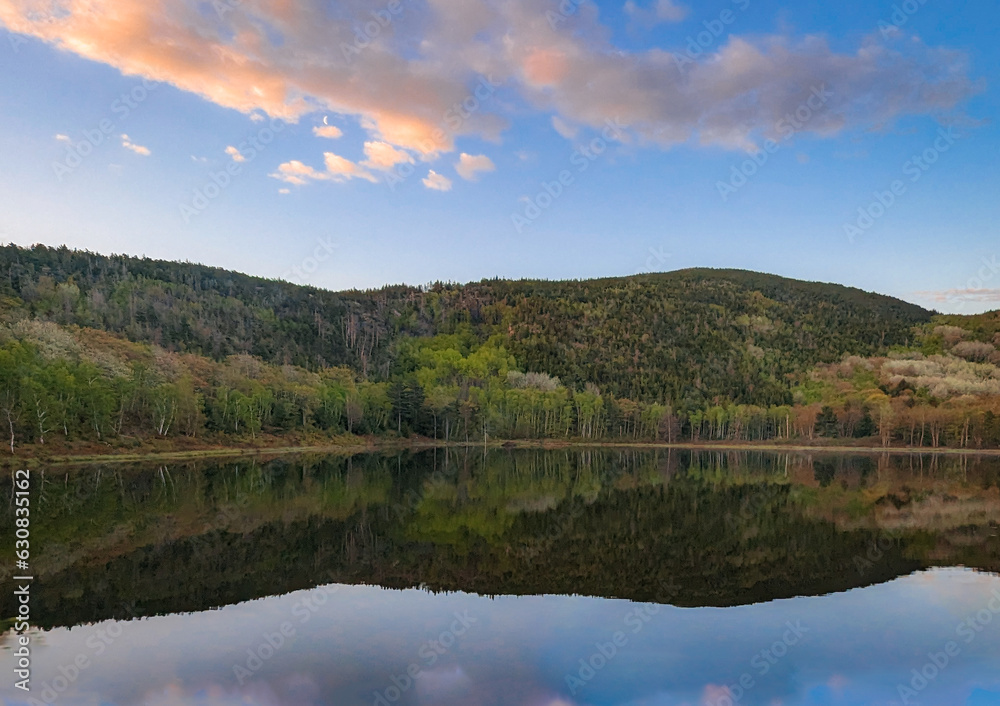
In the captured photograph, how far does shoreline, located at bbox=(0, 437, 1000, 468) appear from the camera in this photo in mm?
60531

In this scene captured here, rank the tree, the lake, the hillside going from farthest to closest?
the tree
the hillside
the lake

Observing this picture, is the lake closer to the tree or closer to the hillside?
the hillside

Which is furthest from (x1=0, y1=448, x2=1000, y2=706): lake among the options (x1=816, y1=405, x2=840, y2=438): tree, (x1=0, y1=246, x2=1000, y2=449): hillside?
(x1=816, y1=405, x2=840, y2=438): tree

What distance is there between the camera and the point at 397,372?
530 ft

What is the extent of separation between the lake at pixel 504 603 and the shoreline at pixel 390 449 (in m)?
28.7

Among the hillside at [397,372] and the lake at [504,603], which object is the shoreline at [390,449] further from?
the lake at [504,603]

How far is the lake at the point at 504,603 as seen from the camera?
12.2m

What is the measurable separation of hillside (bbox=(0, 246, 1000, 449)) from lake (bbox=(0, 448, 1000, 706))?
45481 mm

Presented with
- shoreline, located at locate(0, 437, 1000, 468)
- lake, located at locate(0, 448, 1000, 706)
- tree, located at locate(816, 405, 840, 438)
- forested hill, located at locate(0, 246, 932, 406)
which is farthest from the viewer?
forested hill, located at locate(0, 246, 932, 406)

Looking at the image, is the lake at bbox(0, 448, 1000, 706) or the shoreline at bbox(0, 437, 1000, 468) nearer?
the lake at bbox(0, 448, 1000, 706)

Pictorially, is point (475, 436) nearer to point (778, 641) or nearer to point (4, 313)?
point (4, 313)

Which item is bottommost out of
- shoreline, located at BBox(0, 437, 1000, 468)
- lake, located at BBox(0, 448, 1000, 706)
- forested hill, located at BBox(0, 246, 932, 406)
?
shoreline, located at BBox(0, 437, 1000, 468)

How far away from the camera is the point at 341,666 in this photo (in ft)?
42.6

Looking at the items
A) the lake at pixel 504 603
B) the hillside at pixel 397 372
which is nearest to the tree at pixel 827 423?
the hillside at pixel 397 372
